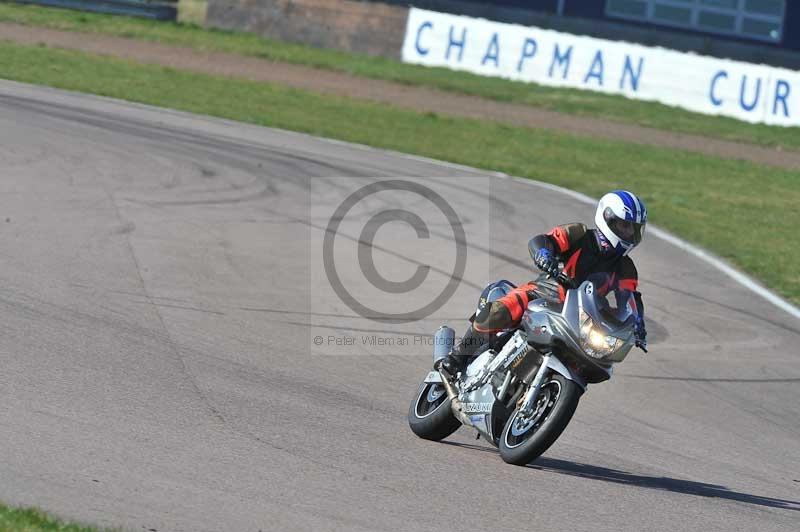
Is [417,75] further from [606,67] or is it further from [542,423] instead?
Answer: [542,423]

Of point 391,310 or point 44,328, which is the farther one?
point 391,310

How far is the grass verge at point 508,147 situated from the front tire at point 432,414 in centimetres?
879

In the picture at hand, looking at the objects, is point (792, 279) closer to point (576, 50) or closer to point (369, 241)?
point (369, 241)

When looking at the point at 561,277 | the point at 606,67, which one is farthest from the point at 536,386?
the point at 606,67

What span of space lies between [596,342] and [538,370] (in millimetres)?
463

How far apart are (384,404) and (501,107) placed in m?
19.5

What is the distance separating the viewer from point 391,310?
1138 centimetres

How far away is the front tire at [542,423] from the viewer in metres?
6.93

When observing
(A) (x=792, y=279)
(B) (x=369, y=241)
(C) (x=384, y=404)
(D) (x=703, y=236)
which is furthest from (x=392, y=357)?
(D) (x=703, y=236)

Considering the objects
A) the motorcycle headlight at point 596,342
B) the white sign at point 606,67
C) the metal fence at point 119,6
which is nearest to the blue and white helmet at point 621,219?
the motorcycle headlight at point 596,342

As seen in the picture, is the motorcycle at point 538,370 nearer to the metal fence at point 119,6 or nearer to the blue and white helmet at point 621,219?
the blue and white helmet at point 621,219

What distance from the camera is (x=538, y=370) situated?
7262 millimetres

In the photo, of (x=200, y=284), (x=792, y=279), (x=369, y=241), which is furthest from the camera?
(x=792, y=279)

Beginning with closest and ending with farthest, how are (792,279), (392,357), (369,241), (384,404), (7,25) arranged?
(384,404), (392,357), (369,241), (792,279), (7,25)
